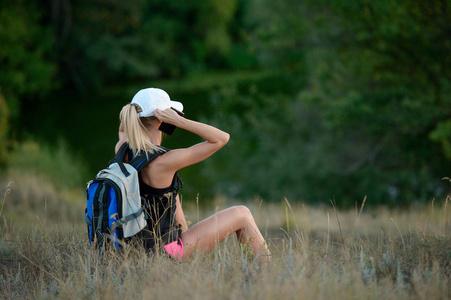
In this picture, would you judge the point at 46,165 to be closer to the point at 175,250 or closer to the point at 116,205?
the point at 175,250

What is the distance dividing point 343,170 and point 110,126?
49.7ft

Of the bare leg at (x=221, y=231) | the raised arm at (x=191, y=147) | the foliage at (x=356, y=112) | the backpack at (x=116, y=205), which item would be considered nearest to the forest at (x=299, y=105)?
the foliage at (x=356, y=112)

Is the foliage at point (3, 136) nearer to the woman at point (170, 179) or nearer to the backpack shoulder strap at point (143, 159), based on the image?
the woman at point (170, 179)

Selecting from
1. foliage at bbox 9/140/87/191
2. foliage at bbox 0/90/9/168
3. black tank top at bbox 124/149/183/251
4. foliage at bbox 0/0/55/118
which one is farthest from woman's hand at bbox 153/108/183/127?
foliage at bbox 0/0/55/118

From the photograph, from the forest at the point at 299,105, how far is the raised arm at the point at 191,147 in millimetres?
1080

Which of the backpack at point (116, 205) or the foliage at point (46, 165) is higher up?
the foliage at point (46, 165)

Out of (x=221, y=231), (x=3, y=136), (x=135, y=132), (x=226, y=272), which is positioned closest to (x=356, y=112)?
(x=221, y=231)

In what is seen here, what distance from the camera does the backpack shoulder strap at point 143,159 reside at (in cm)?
323

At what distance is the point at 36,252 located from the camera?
3570mm

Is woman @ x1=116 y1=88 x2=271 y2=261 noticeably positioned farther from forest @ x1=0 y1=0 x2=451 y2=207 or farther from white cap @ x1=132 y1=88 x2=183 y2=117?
forest @ x1=0 y1=0 x2=451 y2=207

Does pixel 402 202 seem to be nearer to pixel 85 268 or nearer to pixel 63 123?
pixel 85 268

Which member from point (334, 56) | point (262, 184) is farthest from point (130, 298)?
point (262, 184)

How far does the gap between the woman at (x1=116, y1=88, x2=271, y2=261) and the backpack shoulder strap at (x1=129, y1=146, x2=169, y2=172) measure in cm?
2

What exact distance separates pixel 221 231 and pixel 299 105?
14.0 meters
